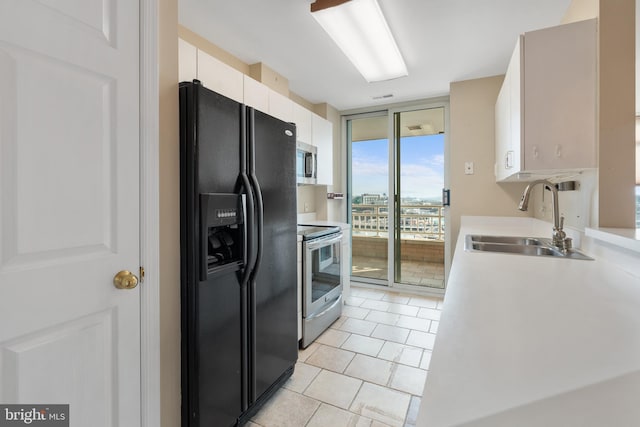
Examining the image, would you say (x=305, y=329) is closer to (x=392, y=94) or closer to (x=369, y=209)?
(x=369, y=209)

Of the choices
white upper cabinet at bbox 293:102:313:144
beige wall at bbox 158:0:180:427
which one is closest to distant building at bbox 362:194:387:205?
white upper cabinet at bbox 293:102:313:144

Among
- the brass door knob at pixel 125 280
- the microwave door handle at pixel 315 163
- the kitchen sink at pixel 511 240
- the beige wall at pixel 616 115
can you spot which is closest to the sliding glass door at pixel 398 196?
the microwave door handle at pixel 315 163

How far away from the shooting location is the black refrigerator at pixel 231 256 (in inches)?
49.3

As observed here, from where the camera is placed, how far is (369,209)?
13.3 feet

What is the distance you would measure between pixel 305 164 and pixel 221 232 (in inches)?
63.7

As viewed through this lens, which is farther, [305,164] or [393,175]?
[393,175]

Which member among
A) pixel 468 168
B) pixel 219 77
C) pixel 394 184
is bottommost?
pixel 394 184

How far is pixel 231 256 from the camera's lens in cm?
145

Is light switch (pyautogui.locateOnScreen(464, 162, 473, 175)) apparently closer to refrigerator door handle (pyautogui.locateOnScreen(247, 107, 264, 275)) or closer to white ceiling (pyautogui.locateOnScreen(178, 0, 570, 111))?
white ceiling (pyautogui.locateOnScreen(178, 0, 570, 111))

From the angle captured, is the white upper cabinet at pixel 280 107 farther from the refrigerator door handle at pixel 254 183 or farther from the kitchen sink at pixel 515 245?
the kitchen sink at pixel 515 245

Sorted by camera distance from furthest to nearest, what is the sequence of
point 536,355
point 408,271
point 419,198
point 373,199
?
point 373,199 < point 408,271 < point 419,198 < point 536,355

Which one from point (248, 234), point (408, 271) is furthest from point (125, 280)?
point (408, 271)

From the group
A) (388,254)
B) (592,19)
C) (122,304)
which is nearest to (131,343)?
(122,304)

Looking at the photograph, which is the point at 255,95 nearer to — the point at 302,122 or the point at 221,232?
the point at 302,122
